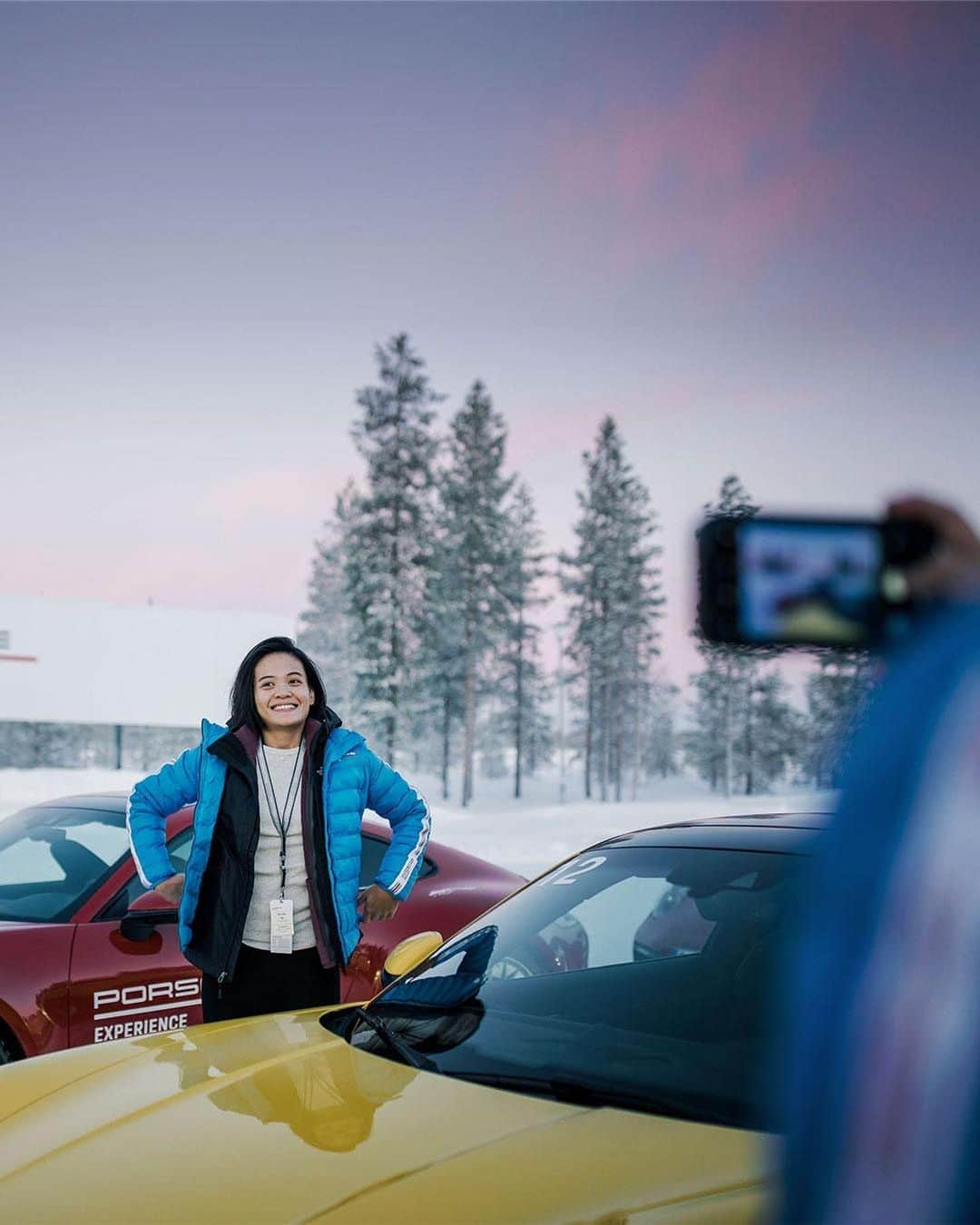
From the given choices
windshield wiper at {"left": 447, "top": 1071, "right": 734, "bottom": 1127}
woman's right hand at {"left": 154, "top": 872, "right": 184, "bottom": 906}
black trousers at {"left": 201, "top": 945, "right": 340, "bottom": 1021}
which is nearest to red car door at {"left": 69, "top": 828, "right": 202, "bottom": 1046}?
woman's right hand at {"left": 154, "top": 872, "right": 184, "bottom": 906}

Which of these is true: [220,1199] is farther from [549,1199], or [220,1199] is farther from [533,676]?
[533,676]

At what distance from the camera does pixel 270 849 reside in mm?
3930

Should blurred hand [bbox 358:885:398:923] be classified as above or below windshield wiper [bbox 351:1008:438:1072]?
above

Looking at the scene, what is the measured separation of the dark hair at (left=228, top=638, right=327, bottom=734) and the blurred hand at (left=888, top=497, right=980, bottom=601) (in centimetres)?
335

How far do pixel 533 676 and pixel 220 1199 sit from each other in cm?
5515

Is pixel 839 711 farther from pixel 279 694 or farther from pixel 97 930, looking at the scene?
pixel 97 930

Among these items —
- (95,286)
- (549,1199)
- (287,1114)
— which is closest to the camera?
(549,1199)

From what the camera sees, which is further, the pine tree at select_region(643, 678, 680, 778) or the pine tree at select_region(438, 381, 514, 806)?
the pine tree at select_region(643, 678, 680, 778)

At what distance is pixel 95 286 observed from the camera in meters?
29.1

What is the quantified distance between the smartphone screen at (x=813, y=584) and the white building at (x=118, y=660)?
4203 centimetres

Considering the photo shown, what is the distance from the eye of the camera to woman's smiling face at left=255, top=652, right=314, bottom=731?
405cm

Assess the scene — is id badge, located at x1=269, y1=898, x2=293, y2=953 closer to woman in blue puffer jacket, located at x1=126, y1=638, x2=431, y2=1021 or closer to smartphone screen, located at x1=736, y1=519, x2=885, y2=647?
woman in blue puffer jacket, located at x1=126, y1=638, x2=431, y2=1021

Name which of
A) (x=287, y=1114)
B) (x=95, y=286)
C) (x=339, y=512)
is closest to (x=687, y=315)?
(x=95, y=286)

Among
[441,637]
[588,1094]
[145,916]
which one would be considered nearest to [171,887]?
[145,916]
